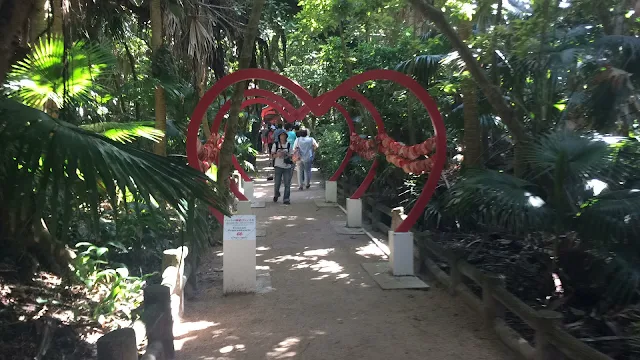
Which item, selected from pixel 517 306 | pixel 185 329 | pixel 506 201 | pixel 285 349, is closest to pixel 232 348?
pixel 285 349

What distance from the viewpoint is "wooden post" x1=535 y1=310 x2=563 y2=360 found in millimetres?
4207

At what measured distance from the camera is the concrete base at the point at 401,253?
24.4 feet

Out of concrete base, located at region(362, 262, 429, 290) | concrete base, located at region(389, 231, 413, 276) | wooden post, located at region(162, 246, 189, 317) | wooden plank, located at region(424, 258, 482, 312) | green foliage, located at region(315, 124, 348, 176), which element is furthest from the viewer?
green foliage, located at region(315, 124, 348, 176)

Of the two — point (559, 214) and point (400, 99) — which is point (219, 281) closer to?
point (559, 214)

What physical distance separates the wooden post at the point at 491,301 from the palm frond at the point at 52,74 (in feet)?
13.0

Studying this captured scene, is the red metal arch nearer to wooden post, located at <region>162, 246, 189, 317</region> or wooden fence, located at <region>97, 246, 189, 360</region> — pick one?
wooden post, located at <region>162, 246, 189, 317</region>

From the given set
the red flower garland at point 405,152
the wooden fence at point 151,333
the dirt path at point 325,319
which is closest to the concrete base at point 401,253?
the dirt path at point 325,319

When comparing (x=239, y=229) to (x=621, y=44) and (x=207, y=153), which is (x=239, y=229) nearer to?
(x=207, y=153)

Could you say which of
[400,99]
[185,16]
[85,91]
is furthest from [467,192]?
[400,99]

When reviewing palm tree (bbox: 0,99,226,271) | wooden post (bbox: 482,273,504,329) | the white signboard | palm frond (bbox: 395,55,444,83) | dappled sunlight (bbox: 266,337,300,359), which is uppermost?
palm frond (bbox: 395,55,444,83)

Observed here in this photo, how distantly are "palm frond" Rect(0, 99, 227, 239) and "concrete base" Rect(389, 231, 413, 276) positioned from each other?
5052 millimetres

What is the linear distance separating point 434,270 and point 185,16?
5.09 m

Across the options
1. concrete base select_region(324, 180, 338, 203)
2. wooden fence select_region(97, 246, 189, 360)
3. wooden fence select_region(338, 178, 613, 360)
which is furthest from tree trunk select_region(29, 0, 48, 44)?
concrete base select_region(324, 180, 338, 203)

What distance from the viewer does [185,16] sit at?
Result: 8.51 metres
